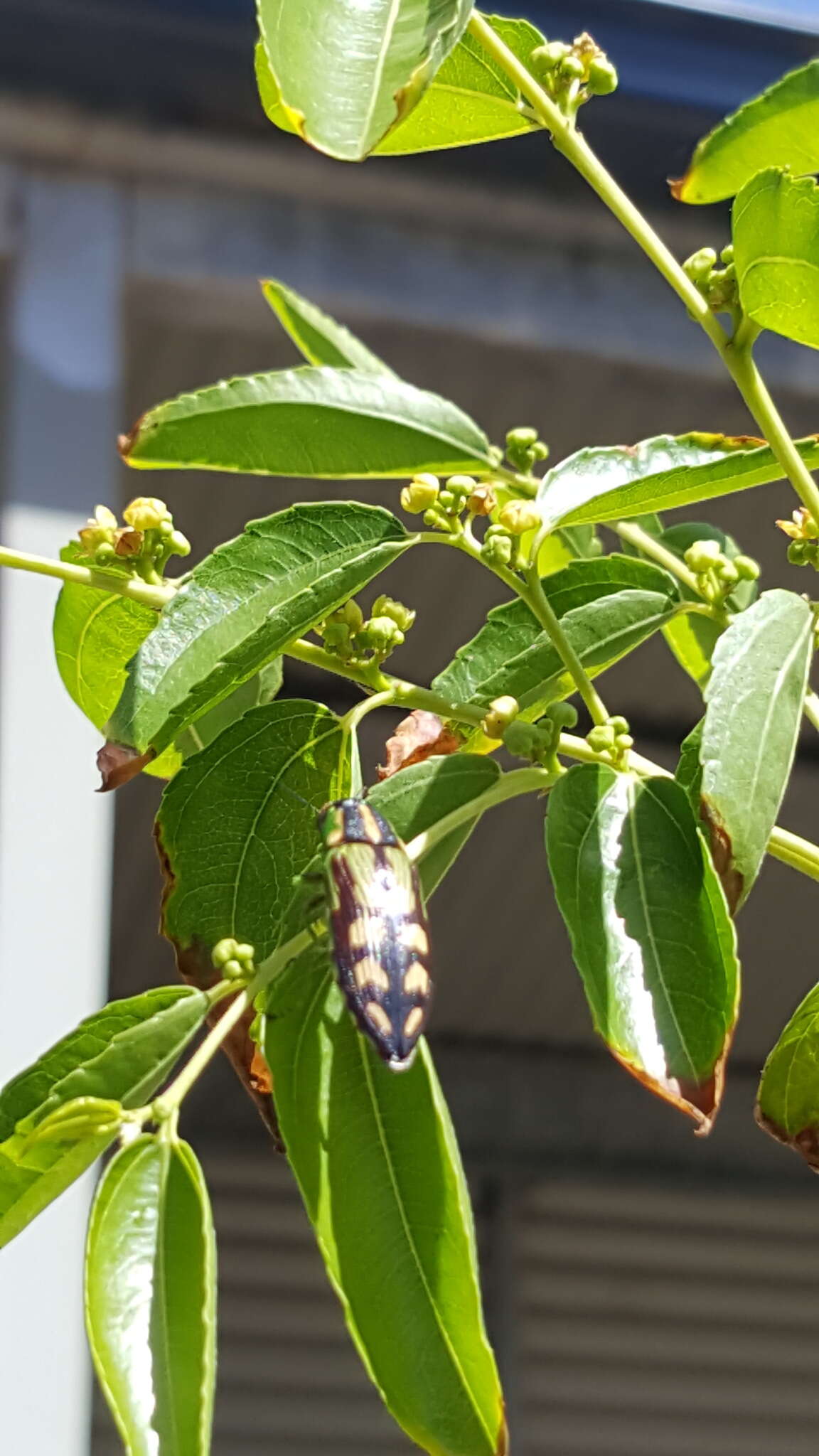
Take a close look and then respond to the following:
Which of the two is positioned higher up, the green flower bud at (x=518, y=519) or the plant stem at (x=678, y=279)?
the plant stem at (x=678, y=279)

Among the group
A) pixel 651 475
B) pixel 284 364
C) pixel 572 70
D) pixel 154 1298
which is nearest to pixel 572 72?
pixel 572 70

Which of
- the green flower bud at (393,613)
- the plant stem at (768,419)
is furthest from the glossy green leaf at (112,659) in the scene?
the plant stem at (768,419)

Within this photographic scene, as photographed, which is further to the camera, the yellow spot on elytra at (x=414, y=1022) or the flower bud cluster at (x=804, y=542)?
the flower bud cluster at (x=804, y=542)

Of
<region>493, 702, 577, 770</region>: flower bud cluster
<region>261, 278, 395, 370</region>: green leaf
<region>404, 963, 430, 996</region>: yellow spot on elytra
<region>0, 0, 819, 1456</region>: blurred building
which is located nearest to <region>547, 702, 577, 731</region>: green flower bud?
<region>493, 702, 577, 770</region>: flower bud cluster

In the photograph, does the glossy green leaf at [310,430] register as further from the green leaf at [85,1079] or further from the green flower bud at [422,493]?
the green leaf at [85,1079]

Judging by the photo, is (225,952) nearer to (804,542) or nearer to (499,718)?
(499,718)

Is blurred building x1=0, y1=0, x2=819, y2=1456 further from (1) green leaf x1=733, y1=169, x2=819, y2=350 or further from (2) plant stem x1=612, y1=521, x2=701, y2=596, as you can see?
(1) green leaf x1=733, y1=169, x2=819, y2=350

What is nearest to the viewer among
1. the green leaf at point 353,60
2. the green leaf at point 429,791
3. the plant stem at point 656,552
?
the green leaf at point 353,60

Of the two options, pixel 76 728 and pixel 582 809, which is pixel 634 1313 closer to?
pixel 76 728
